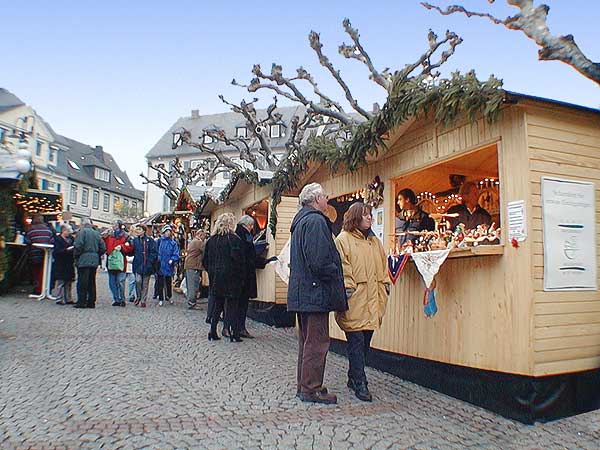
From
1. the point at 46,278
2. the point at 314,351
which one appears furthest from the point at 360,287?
the point at 46,278

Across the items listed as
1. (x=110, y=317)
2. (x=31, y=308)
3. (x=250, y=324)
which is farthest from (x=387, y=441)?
(x=31, y=308)

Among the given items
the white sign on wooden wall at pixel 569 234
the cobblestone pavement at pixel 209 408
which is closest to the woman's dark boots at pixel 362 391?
the cobblestone pavement at pixel 209 408

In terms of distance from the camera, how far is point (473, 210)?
24.2 feet

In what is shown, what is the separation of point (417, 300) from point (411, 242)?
0.79 m

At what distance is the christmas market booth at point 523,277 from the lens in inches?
176

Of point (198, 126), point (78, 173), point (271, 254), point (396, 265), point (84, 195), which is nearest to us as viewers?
point (396, 265)

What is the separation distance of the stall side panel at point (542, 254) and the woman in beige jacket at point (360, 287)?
1.45 m

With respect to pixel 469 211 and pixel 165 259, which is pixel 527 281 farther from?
pixel 165 259

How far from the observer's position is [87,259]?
1066 centimetres

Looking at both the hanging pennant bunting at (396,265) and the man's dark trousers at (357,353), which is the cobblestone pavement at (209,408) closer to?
the man's dark trousers at (357,353)

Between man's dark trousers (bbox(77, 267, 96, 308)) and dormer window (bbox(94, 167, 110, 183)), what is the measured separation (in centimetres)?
4717

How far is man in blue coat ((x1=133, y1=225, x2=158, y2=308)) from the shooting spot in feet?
38.7

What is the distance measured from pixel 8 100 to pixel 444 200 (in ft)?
138

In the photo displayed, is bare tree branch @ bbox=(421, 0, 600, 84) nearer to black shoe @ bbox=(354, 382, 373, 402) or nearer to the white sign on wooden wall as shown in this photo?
the white sign on wooden wall
